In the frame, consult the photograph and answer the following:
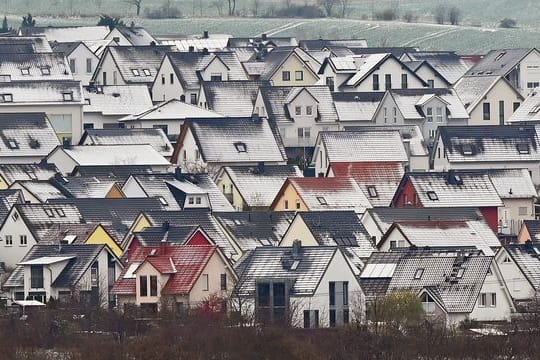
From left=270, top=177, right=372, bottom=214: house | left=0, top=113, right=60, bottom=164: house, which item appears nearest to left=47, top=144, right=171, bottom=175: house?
left=0, top=113, right=60, bottom=164: house

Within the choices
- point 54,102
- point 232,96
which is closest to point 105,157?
point 54,102

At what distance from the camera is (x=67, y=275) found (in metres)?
64.2

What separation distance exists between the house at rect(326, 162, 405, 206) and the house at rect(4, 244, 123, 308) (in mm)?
13441

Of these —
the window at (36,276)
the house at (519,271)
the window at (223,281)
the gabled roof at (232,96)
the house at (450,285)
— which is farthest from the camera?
the gabled roof at (232,96)

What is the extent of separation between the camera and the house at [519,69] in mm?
97625

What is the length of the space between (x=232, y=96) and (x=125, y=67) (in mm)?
7305

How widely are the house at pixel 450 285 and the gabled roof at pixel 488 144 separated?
18.7 metres

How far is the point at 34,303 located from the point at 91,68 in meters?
40.2

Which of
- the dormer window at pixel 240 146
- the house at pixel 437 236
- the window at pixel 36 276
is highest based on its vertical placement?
the dormer window at pixel 240 146

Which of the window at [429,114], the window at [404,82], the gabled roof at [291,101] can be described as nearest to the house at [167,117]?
the gabled roof at [291,101]

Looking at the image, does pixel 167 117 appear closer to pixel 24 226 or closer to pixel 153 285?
pixel 24 226

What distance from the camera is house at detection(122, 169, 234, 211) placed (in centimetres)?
7425

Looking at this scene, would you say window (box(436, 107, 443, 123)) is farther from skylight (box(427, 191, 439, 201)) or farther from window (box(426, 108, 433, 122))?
skylight (box(427, 191, 439, 201))

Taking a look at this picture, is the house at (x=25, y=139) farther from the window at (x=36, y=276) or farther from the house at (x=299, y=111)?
the window at (x=36, y=276)
